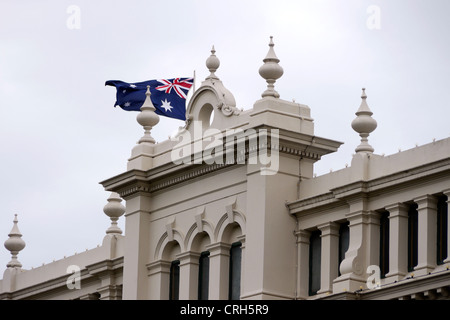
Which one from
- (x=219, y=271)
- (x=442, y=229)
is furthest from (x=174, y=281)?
(x=442, y=229)

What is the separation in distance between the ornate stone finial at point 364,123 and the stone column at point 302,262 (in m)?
2.98

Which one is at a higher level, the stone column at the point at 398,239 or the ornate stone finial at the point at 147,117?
the ornate stone finial at the point at 147,117

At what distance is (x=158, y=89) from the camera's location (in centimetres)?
5875

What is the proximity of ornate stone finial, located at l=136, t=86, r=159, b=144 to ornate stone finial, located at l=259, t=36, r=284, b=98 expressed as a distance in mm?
5292

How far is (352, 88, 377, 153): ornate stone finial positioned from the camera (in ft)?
161

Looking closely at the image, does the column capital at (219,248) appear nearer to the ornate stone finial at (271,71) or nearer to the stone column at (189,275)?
the stone column at (189,275)

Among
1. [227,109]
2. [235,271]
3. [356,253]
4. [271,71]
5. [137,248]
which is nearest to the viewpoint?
[356,253]

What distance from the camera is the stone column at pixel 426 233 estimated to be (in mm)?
46500

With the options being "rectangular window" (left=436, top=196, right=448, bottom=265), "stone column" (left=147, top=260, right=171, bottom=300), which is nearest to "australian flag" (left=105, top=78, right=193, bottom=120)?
"stone column" (left=147, top=260, right=171, bottom=300)

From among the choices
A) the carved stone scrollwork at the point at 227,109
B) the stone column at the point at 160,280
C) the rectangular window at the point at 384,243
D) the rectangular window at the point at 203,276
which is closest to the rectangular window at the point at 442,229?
the rectangular window at the point at 384,243

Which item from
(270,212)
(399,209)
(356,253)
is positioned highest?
(270,212)

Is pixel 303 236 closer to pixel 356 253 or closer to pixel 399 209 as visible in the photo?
pixel 356 253

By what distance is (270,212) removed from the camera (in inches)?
1982

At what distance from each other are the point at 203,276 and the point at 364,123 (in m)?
7.31
